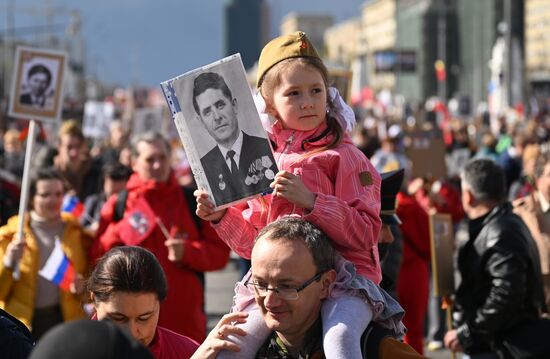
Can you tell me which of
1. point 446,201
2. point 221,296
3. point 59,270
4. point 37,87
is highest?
point 37,87

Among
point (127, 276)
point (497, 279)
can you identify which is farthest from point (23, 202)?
point (127, 276)

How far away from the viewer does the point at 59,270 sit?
7285mm

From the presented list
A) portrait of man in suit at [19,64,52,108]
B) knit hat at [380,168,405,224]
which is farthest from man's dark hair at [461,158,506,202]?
portrait of man in suit at [19,64,52,108]

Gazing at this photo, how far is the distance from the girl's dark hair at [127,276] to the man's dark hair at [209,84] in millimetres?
575

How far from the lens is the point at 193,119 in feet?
13.0

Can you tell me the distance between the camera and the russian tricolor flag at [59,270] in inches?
286

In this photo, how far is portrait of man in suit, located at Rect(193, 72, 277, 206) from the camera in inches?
154

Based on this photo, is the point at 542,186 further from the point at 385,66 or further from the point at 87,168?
the point at 385,66

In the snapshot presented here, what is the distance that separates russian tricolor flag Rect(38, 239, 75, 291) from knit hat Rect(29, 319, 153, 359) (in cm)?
507

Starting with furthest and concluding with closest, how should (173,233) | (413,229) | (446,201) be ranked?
(446,201) < (413,229) < (173,233)

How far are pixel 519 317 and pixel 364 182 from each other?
2.58 metres

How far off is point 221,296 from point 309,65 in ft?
31.7

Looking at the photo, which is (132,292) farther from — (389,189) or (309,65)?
(389,189)

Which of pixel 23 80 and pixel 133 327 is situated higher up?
pixel 23 80
